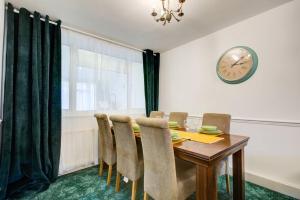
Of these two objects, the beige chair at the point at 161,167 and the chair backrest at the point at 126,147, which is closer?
the beige chair at the point at 161,167

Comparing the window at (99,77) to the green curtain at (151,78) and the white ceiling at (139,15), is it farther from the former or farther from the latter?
the white ceiling at (139,15)

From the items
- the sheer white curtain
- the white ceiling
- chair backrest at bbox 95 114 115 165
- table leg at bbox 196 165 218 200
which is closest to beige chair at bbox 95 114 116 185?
chair backrest at bbox 95 114 115 165

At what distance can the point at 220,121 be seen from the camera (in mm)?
1971

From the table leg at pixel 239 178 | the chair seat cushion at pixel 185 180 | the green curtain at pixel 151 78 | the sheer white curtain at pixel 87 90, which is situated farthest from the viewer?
the green curtain at pixel 151 78

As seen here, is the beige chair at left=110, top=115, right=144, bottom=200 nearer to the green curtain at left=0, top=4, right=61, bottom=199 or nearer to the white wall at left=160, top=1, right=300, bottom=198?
the green curtain at left=0, top=4, right=61, bottom=199

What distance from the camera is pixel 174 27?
2.47 m

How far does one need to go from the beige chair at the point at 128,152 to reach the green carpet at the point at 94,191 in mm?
335

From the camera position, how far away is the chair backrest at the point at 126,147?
1583 millimetres

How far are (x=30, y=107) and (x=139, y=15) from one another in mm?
1947

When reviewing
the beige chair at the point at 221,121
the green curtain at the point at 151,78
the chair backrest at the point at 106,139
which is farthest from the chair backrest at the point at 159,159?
the green curtain at the point at 151,78

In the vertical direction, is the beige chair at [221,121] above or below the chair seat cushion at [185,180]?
above

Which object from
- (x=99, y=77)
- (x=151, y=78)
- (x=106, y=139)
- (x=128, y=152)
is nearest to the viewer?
(x=128, y=152)

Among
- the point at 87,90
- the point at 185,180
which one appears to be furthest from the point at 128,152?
the point at 87,90

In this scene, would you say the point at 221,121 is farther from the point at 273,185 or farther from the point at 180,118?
the point at 273,185
